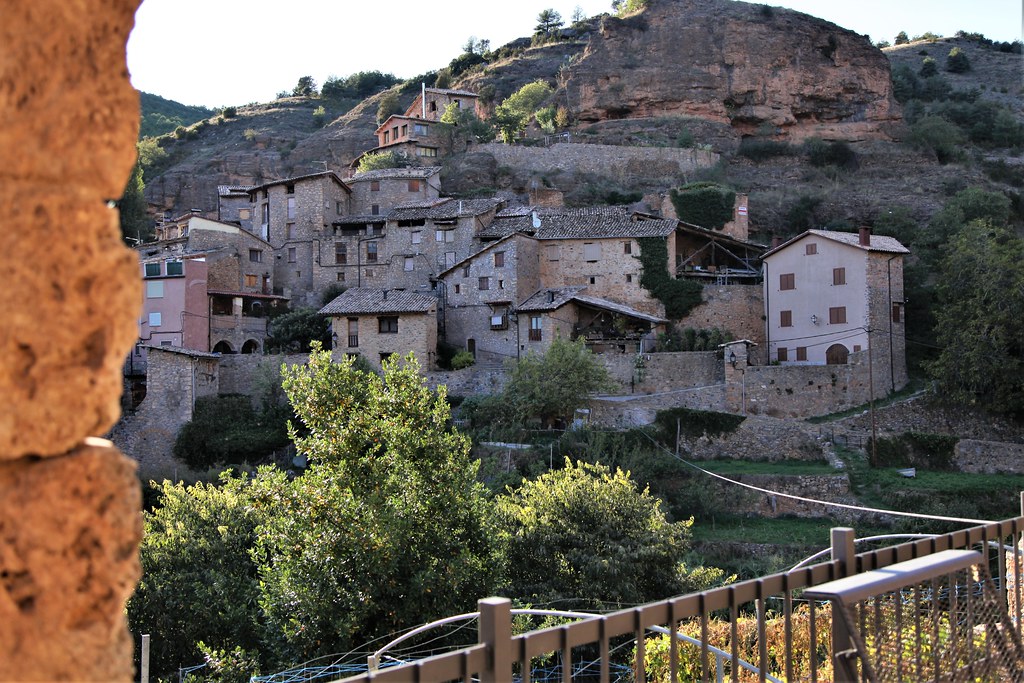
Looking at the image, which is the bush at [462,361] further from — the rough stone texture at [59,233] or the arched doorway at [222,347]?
the rough stone texture at [59,233]

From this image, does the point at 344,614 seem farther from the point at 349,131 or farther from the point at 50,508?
A: the point at 349,131

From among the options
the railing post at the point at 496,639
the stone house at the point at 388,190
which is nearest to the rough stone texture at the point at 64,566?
the railing post at the point at 496,639

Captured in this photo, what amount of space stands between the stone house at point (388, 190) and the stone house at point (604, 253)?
11246 mm

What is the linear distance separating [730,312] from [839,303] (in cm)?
541

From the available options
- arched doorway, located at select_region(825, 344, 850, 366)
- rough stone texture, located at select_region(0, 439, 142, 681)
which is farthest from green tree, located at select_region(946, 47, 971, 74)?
rough stone texture, located at select_region(0, 439, 142, 681)

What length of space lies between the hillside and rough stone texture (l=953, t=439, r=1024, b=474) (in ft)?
78.5

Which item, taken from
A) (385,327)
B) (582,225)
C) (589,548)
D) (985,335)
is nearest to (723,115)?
(582,225)

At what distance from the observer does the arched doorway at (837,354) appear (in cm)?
4138

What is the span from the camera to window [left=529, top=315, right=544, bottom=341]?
44.2m

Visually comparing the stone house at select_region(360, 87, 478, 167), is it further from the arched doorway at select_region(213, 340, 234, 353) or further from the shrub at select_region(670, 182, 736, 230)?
the arched doorway at select_region(213, 340, 234, 353)

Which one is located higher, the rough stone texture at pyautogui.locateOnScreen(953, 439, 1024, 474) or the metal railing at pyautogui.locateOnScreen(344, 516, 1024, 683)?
the metal railing at pyautogui.locateOnScreen(344, 516, 1024, 683)

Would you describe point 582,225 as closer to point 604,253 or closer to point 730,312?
point 604,253

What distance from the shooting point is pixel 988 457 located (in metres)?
35.4

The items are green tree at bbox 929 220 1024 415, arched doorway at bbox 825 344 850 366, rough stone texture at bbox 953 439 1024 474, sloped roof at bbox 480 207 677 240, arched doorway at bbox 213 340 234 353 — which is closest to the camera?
rough stone texture at bbox 953 439 1024 474
